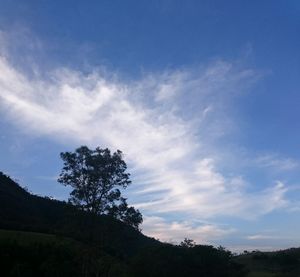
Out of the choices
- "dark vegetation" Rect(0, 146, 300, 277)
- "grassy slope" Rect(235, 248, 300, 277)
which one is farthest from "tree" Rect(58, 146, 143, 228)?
"grassy slope" Rect(235, 248, 300, 277)

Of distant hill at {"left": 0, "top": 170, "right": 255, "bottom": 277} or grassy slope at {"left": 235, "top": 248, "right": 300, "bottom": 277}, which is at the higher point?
grassy slope at {"left": 235, "top": 248, "right": 300, "bottom": 277}

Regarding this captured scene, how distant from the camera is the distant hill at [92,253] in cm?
4872

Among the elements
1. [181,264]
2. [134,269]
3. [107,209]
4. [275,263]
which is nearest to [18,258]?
[134,269]

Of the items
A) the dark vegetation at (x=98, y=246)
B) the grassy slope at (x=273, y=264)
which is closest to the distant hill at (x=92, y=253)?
the dark vegetation at (x=98, y=246)

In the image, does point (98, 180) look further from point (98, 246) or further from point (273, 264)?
point (273, 264)

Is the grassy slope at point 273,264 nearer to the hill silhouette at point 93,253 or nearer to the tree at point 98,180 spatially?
the hill silhouette at point 93,253

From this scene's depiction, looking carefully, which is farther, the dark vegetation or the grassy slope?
the grassy slope

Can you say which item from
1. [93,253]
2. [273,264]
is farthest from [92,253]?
[273,264]

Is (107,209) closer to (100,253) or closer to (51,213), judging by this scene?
(100,253)

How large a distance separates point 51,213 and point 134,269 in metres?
76.9

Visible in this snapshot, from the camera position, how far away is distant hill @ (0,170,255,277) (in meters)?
48.7

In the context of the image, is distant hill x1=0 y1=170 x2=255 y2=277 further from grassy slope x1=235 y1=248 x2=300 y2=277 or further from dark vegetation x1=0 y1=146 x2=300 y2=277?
grassy slope x1=235 y1=248 x2=300 y2=277

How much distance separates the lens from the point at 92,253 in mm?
48312

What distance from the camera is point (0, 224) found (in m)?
100
